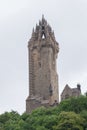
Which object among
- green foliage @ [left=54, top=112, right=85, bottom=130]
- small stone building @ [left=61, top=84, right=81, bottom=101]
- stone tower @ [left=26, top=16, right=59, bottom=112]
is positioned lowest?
green foliage @ [left=54, top=112, right=85, bottom=130]

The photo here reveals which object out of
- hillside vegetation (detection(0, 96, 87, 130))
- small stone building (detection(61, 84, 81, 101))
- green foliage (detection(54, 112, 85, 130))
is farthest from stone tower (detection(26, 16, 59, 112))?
green foliage (detection(54, 112, 85, 130))

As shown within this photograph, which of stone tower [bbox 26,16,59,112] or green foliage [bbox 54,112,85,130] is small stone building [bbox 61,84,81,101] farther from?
green foliage [bbox 54,112,85,130]

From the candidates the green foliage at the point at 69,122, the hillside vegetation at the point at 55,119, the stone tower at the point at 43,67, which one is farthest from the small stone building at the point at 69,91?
the green foliage at the point at 69,122

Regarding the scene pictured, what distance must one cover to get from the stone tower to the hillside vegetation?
20.6 metres

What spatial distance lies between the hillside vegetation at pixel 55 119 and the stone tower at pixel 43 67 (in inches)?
813

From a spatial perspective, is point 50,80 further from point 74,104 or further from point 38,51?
point 74,104

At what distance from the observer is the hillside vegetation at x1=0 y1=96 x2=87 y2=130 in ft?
295

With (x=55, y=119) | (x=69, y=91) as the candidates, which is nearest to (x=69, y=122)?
(x=55, y=119)

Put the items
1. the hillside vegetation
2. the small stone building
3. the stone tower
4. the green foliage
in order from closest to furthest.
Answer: the green foliage < the hillside vegetation < the small stone building < the stone tower

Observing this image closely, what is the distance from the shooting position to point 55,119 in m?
93.1

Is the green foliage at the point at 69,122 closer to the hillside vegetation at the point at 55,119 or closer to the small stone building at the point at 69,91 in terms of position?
the hillside vegetation at the point at 55,119

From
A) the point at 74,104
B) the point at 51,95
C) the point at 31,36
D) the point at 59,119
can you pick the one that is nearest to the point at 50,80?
the point at 51,95

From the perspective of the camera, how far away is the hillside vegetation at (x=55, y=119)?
89.9 meters

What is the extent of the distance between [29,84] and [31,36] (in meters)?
11.6
